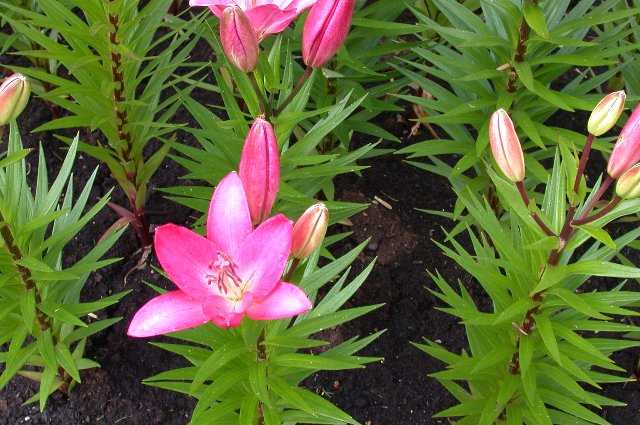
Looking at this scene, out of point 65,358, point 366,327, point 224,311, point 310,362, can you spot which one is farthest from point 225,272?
point 366,327

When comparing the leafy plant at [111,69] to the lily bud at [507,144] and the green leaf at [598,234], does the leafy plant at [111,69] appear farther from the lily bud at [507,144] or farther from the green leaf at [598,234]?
the green leaf at [598,234]

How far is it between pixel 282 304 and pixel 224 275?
0.14 m

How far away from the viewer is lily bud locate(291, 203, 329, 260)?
3.38 ft

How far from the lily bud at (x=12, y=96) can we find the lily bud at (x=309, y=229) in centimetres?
47

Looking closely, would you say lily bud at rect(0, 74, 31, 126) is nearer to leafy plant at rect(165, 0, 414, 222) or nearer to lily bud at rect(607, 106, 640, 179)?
leafy plant at rect(165, 0, 414, 222)

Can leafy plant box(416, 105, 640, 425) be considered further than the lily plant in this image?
Yes

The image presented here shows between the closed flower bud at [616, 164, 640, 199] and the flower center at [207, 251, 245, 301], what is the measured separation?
1.79 ft

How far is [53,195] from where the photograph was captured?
1498 millimetres

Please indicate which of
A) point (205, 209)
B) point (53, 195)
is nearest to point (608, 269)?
point (205, 209)

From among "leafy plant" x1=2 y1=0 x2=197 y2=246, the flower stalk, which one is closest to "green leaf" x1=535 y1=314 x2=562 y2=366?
"leafy plant" x1=2 y1=0 x2=197 y2=246

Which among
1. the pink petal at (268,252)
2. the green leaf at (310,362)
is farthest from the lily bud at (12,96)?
the green leaf at (310,362)

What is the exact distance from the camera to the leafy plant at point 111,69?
5.24ft

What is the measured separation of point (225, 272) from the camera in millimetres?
1092

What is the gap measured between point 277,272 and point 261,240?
54 millimetres
